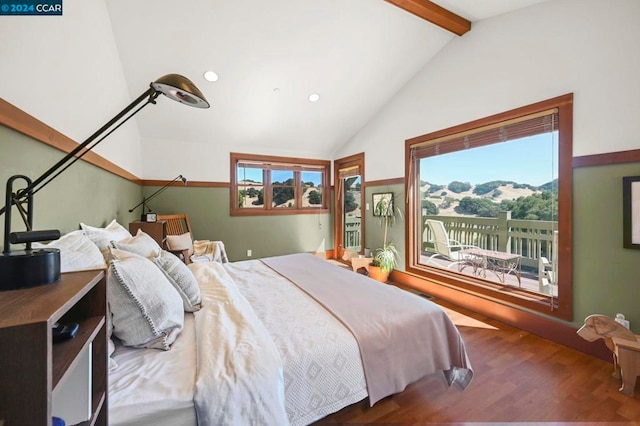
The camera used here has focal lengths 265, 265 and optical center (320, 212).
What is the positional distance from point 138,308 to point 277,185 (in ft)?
13.2

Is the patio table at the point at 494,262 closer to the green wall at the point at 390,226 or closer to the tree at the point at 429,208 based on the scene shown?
the tree at the point at 429,208

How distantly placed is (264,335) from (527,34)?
3.44m

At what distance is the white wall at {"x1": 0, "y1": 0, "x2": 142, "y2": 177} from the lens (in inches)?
45.7

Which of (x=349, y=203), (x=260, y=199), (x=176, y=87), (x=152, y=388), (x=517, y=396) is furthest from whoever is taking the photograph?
(x=349, y=203)

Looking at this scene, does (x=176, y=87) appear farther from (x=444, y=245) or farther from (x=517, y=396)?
(x=444, y=245)

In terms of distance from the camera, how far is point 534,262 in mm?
3088

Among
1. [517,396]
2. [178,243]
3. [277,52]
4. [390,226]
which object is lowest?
[517,396]

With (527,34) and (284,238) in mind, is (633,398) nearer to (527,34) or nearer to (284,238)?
(527,34)

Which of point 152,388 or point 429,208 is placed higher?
point 429,208

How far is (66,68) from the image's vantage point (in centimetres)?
158

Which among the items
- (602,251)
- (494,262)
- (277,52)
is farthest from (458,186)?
(277,52)

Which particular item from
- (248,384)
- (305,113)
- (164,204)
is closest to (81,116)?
(248,384)

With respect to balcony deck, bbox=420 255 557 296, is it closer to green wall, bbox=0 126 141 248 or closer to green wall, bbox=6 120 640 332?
green wall, bbox=6 120 640 332

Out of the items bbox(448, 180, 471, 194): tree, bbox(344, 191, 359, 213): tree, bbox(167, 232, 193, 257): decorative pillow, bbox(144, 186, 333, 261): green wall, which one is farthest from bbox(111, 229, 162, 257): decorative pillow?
bbox(344, 191, 359, 213): tree
